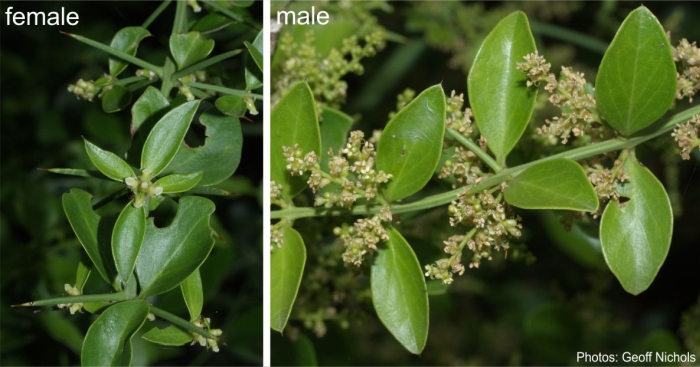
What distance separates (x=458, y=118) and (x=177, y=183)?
1.26 ft

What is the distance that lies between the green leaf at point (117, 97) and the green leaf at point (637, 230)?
2.02ft

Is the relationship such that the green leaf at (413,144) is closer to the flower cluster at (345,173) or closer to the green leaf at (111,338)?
the flower cluster at (345,173)

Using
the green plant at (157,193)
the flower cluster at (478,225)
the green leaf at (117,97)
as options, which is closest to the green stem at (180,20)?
the green plant at (157,193)

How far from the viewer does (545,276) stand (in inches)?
88.8

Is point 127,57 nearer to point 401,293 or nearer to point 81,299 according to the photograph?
point 81,299

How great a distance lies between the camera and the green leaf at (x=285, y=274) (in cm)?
96

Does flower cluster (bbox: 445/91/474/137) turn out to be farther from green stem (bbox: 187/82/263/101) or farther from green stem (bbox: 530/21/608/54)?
green stem (bbox: 530/21/608/54)

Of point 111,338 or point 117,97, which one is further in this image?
point 117,97

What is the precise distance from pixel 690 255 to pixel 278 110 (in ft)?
5.04

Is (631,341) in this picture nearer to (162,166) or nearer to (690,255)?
(690,255)

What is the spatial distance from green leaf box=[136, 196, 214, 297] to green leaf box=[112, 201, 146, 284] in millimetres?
53

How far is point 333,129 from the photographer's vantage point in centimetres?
112

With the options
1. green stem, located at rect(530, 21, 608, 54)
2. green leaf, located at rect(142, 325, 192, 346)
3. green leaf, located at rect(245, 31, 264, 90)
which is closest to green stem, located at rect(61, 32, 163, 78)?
green leaf, located at rect(245, 31, 264, 90)

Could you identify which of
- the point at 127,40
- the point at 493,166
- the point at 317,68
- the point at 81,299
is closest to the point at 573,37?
the point at 317,68
